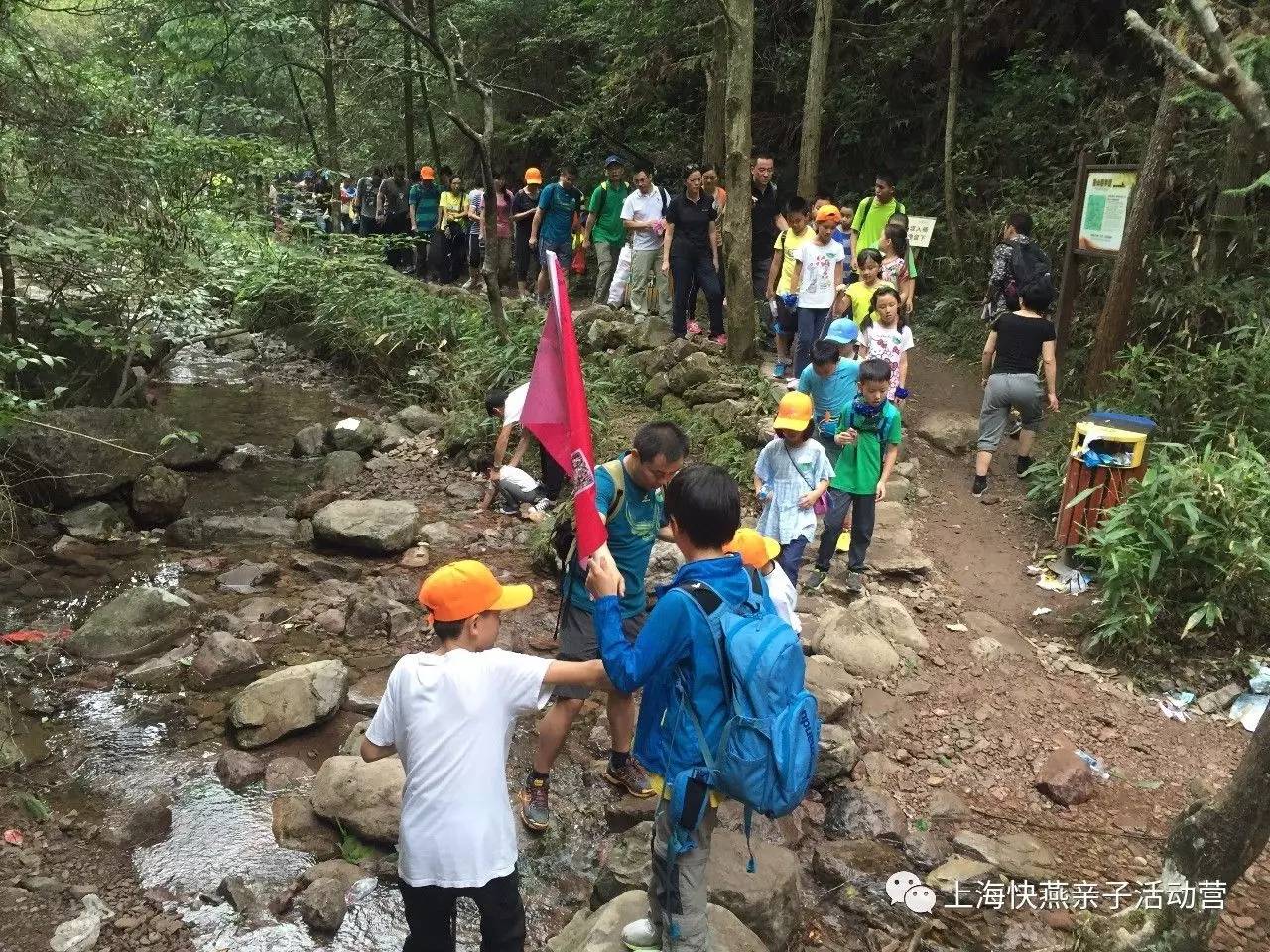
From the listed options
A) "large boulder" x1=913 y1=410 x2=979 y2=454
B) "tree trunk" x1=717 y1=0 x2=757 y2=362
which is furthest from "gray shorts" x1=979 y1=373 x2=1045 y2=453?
"tree trunk" x1=717 y1=0 x2=757 y2=362

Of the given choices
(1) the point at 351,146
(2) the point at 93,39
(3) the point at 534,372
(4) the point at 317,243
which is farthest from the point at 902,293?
(1) the point at 351,146

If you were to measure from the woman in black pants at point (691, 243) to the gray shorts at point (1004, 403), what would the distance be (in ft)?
10.3

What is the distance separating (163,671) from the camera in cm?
559

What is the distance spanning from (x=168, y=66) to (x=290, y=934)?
36.5 ft

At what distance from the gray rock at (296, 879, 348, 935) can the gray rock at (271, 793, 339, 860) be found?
0.35m

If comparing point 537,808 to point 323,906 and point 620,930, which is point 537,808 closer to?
point 323,906

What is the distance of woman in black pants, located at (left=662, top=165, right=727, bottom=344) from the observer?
31.9 ft

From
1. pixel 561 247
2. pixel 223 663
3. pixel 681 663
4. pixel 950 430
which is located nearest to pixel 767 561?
pixel 681 663

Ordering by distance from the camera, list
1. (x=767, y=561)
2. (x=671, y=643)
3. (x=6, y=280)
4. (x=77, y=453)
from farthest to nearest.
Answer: (x=77, y=453), (x=6, y=280), (x=767, y=561), (x=671, y=643)

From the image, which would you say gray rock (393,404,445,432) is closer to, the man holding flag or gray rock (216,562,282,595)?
gray rock (216,562,282,595)

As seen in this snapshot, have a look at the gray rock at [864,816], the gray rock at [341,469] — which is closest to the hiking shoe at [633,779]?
the gray rock at [864,816]

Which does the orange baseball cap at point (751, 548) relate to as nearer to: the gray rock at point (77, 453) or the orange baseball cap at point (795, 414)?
the orange baseball cap at point (795, 414)

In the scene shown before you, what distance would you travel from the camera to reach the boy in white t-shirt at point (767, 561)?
3.50m

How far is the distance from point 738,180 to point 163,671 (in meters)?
6.50
